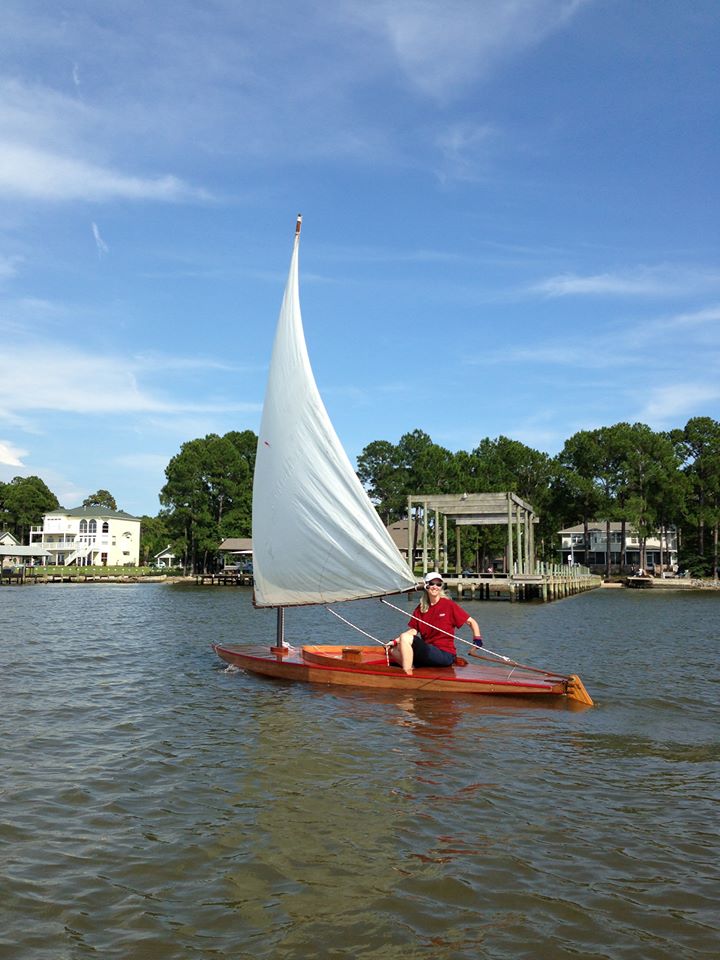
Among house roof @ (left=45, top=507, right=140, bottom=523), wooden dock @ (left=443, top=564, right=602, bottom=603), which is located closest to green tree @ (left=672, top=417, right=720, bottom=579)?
wooden dock @ (left=443, top=564, right=602, bottom=603)

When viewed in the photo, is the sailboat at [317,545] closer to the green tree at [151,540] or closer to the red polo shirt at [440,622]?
the red polo shirt at [440,622]

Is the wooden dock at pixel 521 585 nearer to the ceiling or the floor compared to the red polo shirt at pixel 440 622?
nearer to the floor

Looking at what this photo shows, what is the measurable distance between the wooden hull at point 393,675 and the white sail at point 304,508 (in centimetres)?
127

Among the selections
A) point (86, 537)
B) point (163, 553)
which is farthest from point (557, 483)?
point (163, 553)

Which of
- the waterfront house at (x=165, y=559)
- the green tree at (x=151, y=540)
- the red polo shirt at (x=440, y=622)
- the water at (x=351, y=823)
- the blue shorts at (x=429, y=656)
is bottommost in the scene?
the water at (x=351, y=823)

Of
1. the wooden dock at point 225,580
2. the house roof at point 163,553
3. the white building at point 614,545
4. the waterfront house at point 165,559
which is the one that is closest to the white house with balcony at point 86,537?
the waterfront house at point 165,559

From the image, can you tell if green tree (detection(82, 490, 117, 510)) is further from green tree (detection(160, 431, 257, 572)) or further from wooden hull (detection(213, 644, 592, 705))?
wooden hull (detection(213, 644, 592, 705))

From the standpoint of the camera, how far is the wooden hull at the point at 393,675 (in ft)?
46.3

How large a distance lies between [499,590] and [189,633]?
4019 cm

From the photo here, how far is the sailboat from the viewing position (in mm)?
14711

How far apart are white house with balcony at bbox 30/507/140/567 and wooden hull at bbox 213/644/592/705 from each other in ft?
309

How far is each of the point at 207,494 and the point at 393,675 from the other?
7907 centimetres

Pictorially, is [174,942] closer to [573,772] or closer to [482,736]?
[573,772]

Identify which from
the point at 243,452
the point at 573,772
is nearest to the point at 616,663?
the point at 573,772
